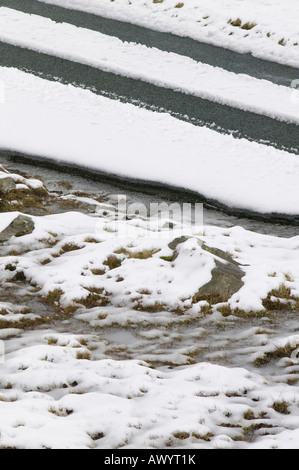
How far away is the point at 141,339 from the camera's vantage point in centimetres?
933

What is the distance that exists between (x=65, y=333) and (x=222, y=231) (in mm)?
5245

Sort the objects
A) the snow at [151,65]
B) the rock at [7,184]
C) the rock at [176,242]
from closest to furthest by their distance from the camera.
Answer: the rock at [176,242], the rock at [7,184], the snow at [151,65]

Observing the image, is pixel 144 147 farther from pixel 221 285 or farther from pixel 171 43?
pixel 171 43

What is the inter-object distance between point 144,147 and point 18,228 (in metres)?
6.28

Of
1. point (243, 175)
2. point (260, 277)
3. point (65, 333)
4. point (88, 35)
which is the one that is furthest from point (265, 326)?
point (88, 35)

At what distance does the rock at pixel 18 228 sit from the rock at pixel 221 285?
4.14 metres

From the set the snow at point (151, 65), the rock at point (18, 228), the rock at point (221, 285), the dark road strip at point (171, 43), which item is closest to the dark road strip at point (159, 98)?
the snow at point (151, 65)

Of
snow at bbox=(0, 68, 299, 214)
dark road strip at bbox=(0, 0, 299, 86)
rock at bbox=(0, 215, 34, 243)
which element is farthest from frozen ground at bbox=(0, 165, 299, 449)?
dark road strip at bbox=(0, 0, 299, 86)

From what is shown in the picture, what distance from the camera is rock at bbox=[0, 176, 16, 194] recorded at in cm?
1401

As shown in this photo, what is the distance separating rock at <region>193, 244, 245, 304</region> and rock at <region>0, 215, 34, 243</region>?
4143 mm

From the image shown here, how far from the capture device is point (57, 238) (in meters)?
12.4

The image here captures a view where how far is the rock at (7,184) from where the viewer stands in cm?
1401

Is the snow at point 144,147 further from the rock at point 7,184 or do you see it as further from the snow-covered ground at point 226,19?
the snow-covered ground at point 226,19

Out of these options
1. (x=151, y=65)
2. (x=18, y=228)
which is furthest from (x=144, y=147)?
(x=18, y=228)
